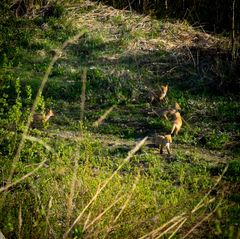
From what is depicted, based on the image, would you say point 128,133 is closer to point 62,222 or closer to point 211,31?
point 62,222

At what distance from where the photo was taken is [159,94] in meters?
9.84

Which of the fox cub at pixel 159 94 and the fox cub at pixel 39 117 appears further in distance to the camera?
the fox cub at pixel 159 94

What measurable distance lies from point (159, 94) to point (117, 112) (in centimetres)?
93

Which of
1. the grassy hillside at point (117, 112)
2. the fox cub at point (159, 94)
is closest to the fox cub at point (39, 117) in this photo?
the grassy hillside at point (117, 112)

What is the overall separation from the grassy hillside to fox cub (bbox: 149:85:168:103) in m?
0.17

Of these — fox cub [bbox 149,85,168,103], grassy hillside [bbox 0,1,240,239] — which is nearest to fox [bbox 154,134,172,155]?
grassy hillside [bbox 0,1,240,239]

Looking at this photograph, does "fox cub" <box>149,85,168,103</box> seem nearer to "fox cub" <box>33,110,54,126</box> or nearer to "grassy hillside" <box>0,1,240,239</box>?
"grassy hillside" <box>0,1,240,239</box>

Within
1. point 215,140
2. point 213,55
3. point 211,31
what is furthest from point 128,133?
point 211,31

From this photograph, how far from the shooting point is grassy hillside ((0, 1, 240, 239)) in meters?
5.03

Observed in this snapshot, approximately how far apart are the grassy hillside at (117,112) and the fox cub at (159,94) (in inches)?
6.7

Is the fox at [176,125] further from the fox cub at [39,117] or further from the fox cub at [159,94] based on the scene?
the fox cub at [39,117]

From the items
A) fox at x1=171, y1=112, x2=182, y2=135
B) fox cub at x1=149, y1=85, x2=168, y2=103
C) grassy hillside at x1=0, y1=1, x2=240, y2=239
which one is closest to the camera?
grassy hillside at x1=0, y1=1, x2=240, y2=239

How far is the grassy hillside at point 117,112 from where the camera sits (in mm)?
5031

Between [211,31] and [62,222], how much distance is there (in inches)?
403
